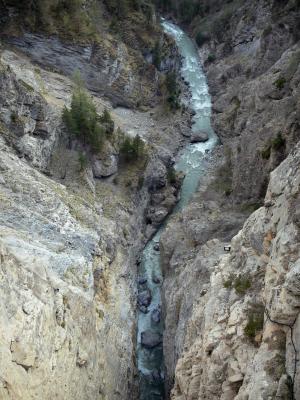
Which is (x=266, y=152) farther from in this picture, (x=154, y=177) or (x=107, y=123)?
(x=107, y=123)

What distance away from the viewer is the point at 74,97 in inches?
2271

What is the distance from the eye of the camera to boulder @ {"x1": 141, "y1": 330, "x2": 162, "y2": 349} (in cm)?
4675

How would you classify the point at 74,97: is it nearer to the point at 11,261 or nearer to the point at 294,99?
the point at 294,99

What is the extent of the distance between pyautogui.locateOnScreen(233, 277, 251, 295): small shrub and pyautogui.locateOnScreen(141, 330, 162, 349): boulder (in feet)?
69.6

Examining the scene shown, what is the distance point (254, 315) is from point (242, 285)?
12.0 feet

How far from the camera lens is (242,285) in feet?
92.1

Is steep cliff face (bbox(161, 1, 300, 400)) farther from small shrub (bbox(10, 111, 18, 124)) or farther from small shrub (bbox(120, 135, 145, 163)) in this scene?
small shrub (bbox(10, 111, 18, 124))

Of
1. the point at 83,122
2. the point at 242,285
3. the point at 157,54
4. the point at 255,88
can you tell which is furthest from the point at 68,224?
the point at 157,54

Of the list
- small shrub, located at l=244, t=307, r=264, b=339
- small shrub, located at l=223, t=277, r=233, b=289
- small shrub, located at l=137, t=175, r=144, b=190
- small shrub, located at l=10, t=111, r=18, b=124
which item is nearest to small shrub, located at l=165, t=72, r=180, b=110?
small shrub, located at l=137, t=175, r=144, b=190

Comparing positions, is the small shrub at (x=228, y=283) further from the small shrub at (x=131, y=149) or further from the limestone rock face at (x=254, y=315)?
the small shrub at (x=131, y=149)

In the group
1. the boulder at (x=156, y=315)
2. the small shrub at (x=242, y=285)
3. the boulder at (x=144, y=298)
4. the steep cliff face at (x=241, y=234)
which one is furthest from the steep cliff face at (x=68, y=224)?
the small shrub at (x=242, y=285)

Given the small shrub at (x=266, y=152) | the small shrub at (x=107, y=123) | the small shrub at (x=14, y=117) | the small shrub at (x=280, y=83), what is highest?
the small shrub at (x=280, y=83)

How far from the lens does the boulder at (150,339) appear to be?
46750 millimetres

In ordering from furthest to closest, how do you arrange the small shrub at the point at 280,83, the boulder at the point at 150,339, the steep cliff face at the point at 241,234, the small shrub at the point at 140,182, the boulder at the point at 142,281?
the small shrub at the point at 140,182, the small shrub at the point at 280,83, the boulder at the point at 142,281, the boulder at the point at 150,339, the steep cliff face at the point at 241,234
